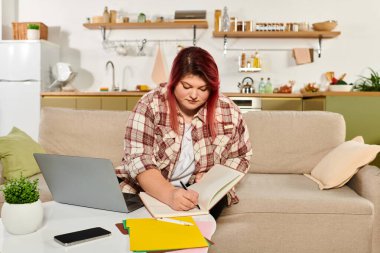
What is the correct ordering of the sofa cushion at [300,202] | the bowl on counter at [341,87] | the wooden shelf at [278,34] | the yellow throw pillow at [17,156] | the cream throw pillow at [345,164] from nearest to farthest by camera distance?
the sofa cushion at [300,202] → the cream throw pillow at [345,164] → the yellow throw pillow at [17,156] → the bowl on counter at [341,87] → the wooden shelf at [278,34]

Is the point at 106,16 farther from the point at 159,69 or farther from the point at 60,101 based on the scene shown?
the point at 60,101

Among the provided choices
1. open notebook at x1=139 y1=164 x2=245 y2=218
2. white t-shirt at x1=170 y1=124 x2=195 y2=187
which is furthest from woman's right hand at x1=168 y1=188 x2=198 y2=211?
white t-shirt at x1=170 y1=124 x2=195 y2=187

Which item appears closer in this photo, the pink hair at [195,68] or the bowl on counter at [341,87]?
the pink hair at [195,68]

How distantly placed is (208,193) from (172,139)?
15.7 inches

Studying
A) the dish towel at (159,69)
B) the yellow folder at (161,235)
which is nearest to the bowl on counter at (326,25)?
the dish towel at (159,69)

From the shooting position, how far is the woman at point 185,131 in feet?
5.31

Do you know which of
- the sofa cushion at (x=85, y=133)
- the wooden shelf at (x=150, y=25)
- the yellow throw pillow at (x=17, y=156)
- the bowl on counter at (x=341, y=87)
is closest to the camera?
the yellow throw pillow at (x=17, y=156)

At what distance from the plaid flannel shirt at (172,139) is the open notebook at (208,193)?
0.71ft

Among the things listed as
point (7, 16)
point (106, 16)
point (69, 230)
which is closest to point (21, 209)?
point (69, 230)

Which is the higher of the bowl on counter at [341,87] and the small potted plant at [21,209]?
the bowl on counter at [341,87]

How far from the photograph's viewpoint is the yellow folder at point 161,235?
106 cm

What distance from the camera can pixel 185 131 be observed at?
1788 mm

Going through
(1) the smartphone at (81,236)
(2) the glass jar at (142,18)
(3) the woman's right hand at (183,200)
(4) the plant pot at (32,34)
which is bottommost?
(1) the smartphone at (81,236)

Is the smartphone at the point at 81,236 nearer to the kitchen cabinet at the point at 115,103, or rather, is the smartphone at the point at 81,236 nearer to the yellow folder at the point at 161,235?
the yellow folder at the point at 161,235
